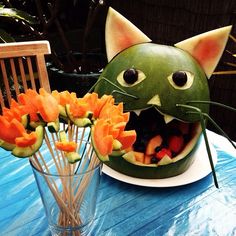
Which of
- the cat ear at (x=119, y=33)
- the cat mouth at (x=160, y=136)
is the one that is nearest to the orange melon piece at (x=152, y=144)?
the cat mouth at (x=160, y=136)

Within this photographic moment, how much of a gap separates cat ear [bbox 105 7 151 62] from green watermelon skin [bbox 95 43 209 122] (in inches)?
1.4

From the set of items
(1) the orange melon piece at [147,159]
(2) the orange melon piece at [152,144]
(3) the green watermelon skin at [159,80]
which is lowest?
(1) the orange melon piece at [147,159]

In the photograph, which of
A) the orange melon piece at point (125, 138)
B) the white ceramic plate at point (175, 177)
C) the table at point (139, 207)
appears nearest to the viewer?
the orange melon piece at point (125, 138)

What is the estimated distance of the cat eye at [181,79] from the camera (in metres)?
0.71

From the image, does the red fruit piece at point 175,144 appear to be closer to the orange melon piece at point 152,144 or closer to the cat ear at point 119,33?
the orange melon piece at point 152,144

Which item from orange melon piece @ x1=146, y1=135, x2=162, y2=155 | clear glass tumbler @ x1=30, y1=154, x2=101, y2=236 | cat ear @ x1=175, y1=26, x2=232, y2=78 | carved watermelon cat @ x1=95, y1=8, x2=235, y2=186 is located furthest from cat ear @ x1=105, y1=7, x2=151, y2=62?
clear glass tumbler @ x1=30, y1=154, x2=101, y2=236

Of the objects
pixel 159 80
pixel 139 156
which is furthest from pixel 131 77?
pixel 139 156

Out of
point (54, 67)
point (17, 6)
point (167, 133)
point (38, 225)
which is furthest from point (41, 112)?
point (17, 6)

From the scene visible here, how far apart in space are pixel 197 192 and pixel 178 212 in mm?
83

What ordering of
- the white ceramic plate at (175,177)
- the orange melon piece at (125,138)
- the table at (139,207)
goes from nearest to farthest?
the orange melon piece at (125,138) < the table at (139,207) < the white ceramic plate at (175,177)

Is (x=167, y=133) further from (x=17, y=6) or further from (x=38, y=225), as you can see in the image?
(x=17, y=6)

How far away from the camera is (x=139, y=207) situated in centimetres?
69

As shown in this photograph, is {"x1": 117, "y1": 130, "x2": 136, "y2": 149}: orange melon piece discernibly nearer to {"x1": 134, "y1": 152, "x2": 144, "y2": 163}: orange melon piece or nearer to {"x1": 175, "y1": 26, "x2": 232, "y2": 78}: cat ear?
{"x1": 134, "y1": 152, "x2": 144, "y2": 163}: orange melon piece

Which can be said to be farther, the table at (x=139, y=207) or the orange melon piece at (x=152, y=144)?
the orange melon piece at (x=152, y=144)
